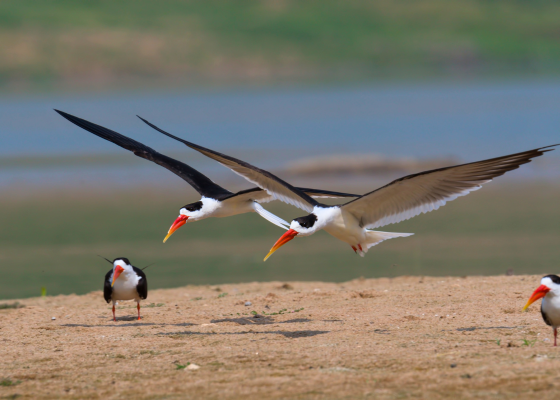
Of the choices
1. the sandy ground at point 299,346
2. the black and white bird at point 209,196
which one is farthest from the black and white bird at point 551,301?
the black and white bird at point 209,196

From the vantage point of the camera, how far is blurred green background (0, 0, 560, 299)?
14.9 meters

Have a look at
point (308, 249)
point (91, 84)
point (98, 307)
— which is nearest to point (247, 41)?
point (91, 84)

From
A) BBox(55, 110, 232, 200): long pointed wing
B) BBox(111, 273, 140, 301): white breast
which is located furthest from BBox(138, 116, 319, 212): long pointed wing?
BBox(111, 273, 140, 301): white breast

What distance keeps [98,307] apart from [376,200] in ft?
13.2

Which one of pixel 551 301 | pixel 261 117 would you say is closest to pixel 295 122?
pixel 261 117

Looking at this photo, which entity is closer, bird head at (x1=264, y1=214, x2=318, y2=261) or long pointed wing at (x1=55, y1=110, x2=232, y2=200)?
bird head at (x1=264, y1=214, x2=318, y2=261)

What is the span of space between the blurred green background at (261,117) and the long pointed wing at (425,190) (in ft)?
12.5

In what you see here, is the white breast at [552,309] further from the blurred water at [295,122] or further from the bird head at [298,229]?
the blurred water at [295,122]

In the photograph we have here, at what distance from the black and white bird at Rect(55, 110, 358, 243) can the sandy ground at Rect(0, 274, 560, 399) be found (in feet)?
3.56

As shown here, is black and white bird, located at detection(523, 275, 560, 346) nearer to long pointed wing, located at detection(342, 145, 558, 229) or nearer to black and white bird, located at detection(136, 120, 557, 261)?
long pointed wing, located at detection(342, 145, 558, 229)

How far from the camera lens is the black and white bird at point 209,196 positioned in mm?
10344

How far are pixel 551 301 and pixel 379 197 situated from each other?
2.63 meters

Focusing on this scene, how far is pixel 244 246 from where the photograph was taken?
52.1 feet

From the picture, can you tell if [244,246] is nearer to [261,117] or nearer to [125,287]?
[125,287]
